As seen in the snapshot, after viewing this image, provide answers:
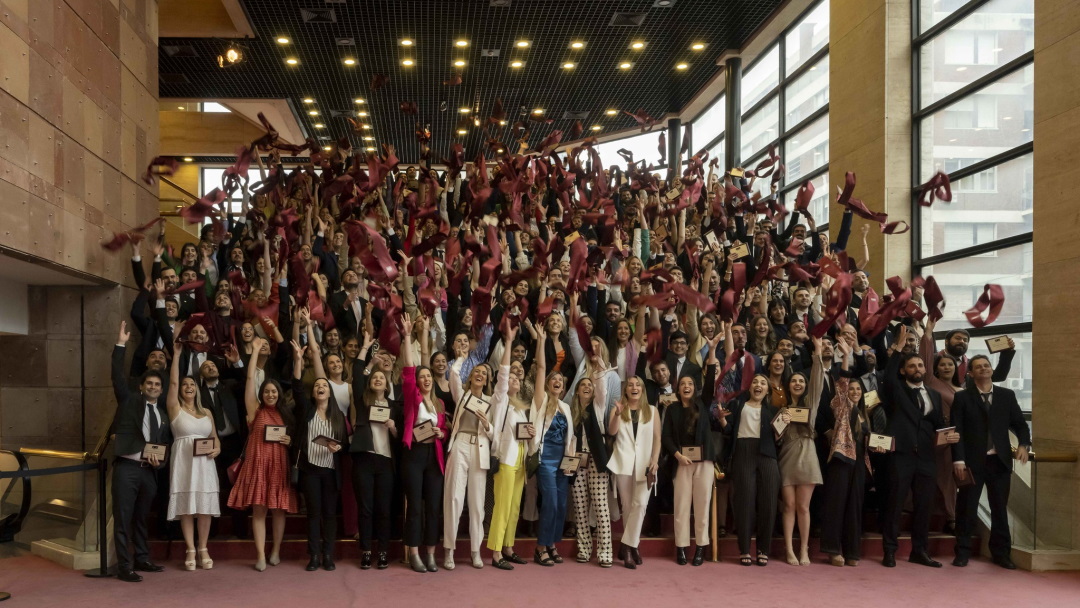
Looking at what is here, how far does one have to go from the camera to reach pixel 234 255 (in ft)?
30.3

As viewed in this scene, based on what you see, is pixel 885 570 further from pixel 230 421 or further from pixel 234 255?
pixel 234 255

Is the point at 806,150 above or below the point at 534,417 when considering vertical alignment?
above

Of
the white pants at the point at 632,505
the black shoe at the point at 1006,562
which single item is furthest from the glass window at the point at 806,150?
the white pants at the point at 632,505

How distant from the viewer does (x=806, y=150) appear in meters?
13.8

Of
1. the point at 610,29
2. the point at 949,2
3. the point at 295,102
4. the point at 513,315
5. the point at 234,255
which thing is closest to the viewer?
the point at 513,315

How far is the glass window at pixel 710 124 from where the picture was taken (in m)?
17.7

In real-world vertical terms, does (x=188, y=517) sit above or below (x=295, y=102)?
below

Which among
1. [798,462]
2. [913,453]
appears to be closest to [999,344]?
[913,453]

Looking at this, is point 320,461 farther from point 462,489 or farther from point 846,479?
point 846,479

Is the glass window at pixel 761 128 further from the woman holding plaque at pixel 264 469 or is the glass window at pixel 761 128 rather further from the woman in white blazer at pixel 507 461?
the woman holding plaque at pixel 264 469

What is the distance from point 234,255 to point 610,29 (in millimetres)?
7362

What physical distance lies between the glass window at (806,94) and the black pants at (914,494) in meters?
7.24

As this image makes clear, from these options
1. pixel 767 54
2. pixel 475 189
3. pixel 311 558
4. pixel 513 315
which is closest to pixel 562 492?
pixel 513 315

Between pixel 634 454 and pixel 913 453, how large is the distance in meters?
2.19
